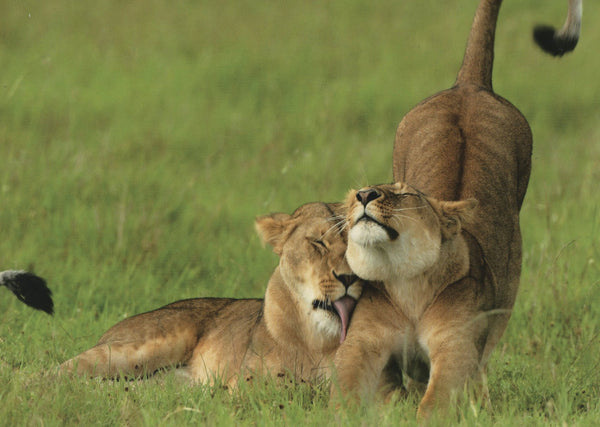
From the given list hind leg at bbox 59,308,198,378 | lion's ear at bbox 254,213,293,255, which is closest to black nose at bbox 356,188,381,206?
lion's ear at bbox 254,213,293,255

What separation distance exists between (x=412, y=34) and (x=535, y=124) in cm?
231

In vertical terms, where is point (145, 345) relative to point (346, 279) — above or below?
below

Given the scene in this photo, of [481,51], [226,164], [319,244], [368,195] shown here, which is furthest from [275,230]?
[226,164]

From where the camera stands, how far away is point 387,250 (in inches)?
160

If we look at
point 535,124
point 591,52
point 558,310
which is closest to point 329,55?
point 535,124

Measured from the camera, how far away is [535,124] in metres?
10.4

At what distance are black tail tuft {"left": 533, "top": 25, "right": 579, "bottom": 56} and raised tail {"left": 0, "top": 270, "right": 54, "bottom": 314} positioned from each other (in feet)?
9.67

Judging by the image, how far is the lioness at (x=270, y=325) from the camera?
450 centimetres

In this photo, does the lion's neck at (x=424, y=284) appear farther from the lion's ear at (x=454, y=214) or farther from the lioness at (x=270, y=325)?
the lioness at (x=270, y=325)

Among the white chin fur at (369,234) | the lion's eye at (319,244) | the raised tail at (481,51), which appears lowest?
the lion's eye at (319,244)

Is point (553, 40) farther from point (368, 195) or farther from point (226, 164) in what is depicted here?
point (226, 164)

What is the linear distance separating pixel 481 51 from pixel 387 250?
6.60 ft

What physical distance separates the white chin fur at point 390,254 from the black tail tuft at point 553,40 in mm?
2198

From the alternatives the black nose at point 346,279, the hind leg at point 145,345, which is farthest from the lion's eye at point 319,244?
the hind leg at point 145,345
